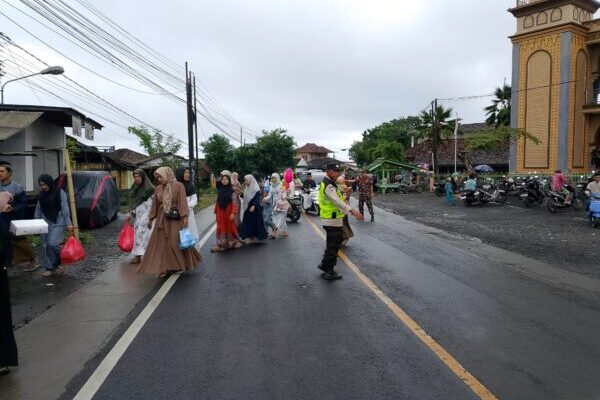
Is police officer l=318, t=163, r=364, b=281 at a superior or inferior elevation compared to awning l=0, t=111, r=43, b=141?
inferior

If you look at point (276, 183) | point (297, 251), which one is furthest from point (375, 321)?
point (276, 183)

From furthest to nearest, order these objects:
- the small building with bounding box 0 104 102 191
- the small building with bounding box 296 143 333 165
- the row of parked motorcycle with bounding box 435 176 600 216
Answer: the small building with bounding box 296 143 333 165, the row of parked motorcycle with bounding box 435 176 600 216, the small building with bounding box 0 104 102 191

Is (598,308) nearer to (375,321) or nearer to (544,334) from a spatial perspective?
(544,334)

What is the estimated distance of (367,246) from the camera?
11625 mm

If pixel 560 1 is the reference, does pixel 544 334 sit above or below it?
below

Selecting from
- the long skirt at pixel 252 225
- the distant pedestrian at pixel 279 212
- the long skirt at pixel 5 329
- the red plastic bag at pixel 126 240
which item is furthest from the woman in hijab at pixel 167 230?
the distant pedestrian at pixel 279 212

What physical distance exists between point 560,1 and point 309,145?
113m

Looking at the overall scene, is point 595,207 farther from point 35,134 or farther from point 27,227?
point 35,134

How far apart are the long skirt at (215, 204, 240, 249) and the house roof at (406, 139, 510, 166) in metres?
33.7

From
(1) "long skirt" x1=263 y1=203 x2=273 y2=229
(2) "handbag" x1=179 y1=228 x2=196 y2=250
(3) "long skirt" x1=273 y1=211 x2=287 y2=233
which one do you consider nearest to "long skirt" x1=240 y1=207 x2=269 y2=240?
(1) "long skirt" x1=263 y1=203 x2=273 y2=229

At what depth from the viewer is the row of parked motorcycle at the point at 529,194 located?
19.9 metres

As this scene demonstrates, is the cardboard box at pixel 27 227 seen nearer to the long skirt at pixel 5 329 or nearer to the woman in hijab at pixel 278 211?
the long skirt at pixel 5 329

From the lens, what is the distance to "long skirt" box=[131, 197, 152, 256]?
31.9 feet

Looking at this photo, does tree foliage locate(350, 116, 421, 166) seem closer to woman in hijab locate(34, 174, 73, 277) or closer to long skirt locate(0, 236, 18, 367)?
woman in hijab locate(34, 174, 73, 277)
